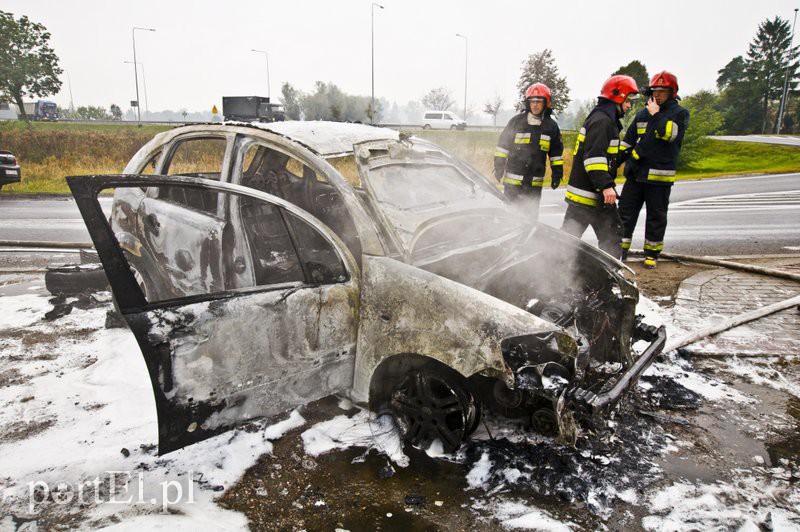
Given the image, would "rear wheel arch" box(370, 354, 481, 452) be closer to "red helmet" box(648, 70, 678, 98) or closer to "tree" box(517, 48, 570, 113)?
"red helmet" box(648, 70, 678, 98)

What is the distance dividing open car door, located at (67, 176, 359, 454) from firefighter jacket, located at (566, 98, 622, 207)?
3.26 m

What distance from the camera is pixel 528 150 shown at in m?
6.08

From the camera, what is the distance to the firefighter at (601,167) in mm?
4945

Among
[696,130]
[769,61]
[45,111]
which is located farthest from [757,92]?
[45,111]

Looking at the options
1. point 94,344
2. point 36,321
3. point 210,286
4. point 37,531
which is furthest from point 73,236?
point 37,531

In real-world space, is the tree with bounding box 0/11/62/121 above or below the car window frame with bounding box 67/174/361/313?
above

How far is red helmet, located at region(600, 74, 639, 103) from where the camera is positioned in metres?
4.98

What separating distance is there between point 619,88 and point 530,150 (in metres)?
1.31

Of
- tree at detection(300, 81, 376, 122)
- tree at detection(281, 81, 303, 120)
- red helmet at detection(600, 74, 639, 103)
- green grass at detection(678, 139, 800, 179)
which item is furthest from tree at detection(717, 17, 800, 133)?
red helmet at detection(600, 74, 639, 103)

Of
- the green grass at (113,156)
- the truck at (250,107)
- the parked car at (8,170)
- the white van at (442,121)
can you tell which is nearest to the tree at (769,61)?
the green grass at (113,156)

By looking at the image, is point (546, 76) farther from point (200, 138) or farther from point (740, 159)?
point (200, 138)

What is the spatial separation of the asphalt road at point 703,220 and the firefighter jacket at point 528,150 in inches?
80.9

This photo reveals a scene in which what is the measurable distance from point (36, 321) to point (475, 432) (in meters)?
4.13

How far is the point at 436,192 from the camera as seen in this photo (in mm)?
3637
